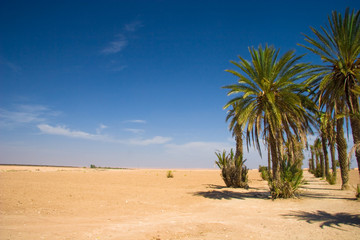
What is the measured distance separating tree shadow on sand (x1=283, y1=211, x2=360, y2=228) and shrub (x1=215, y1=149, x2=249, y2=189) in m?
9.08

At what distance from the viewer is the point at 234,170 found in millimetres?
18719

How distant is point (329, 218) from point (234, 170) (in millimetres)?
10313

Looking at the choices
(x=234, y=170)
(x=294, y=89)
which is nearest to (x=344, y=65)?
(x=294, y=89)

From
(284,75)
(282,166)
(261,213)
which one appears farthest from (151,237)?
(284,75)

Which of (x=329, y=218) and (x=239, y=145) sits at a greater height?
(x=239, y=145)

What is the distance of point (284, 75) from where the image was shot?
13.5 m

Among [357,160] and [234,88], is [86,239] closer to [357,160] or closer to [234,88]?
[234,88]

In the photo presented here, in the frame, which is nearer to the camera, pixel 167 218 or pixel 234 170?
pixel 167 218

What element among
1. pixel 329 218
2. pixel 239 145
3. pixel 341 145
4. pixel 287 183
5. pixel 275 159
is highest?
pixel 239 145

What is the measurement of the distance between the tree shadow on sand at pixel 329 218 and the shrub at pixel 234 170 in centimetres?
908

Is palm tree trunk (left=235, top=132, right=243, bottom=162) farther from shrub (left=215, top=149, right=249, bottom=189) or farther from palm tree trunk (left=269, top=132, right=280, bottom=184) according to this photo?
palm tree trunk (left=269, top=132, right=280, bottom=184)

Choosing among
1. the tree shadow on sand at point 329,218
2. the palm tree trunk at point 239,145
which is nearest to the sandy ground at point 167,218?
the tree shadow on sand at point 329,218

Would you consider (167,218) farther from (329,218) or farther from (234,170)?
(234,170)

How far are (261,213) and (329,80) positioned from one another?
28.0 ft
